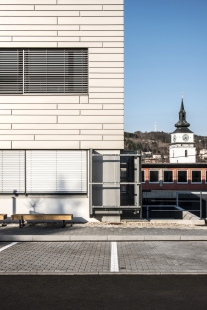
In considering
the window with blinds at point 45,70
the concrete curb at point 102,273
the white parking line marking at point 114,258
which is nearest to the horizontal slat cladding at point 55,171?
the window with blinds at point 45,70

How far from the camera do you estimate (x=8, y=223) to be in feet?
48.7

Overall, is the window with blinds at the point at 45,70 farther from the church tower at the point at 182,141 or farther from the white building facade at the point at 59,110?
the church tower at the point at 182,141

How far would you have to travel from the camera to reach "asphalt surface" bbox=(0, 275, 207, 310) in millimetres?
6328

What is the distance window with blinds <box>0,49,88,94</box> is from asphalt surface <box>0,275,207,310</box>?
8.83m

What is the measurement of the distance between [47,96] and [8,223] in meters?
5.03

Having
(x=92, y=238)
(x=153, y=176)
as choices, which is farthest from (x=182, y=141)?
(x=92, y=238)

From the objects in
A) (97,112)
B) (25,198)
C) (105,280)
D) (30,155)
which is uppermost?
(97,112)

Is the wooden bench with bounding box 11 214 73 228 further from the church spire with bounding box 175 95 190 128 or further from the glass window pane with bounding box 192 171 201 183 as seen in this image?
the church spire with bounding box 175 95 190 128

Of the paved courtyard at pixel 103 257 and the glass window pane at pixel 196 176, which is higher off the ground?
the glass window pane at pixel 196 176

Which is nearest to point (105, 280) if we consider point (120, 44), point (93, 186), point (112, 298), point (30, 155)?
point (112, 298)

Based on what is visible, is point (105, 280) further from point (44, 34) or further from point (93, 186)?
point (44, 34)

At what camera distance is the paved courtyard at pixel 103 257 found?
8.59 meters

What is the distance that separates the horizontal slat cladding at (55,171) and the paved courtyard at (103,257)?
3.57 meters

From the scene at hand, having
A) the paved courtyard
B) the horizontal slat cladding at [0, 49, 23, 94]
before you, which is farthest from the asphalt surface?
the horizontal slat cladding at [0, 49, 23, 94]
